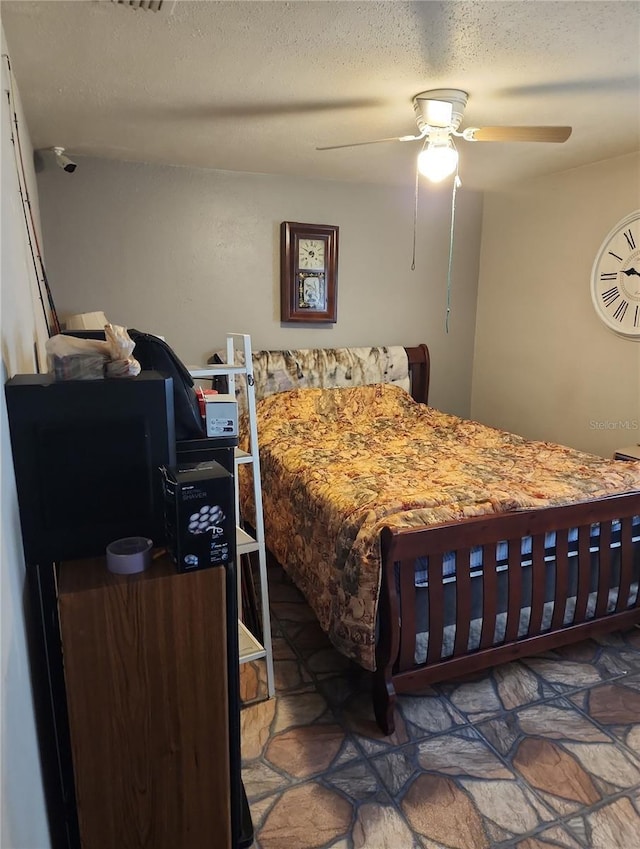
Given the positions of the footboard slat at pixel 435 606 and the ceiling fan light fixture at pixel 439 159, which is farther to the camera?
the ceiling fan light fixture at pixel 439 159

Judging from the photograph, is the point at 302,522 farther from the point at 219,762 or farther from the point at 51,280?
the point at 51,280

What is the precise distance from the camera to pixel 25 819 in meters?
0.95

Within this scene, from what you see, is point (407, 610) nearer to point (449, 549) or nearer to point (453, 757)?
point (449, 549)

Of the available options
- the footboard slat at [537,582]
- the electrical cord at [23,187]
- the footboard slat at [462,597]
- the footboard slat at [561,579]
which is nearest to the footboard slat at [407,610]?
the footboard slat at [462,597]

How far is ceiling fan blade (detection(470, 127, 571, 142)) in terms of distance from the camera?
2.21 metres

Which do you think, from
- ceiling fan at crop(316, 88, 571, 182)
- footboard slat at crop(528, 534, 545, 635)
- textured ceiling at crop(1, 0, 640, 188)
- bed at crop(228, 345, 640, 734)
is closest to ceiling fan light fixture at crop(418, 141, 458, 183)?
ceiling fan at crop(316, 88, 571, 182)

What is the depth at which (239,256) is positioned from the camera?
3.72 metres

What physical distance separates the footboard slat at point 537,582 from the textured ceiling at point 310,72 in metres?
1.78

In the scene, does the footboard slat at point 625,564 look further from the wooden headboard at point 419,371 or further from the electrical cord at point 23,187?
the electrical cord at point 23,187

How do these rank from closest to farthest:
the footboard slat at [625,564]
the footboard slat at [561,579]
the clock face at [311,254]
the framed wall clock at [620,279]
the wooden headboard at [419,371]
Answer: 1. the footboard slat at [561,579]
2. the footboard slat at [625,564]
3. the framed wall clock at [620,279]
4. the clock face at [311,254]
5. the wooden headboard at [419,371]

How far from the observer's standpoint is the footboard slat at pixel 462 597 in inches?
78.1

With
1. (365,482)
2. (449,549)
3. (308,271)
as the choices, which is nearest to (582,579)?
(449,549)

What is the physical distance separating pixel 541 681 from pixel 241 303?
113 inches

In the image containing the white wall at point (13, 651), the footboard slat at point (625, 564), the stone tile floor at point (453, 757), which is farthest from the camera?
the footboard slat at point (625, 564)
